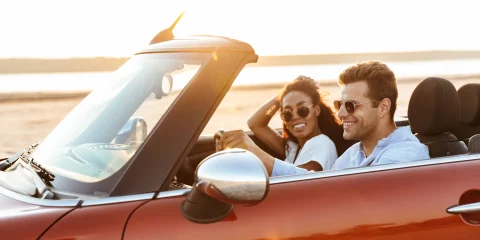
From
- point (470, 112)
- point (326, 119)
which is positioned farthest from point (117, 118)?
point (470, 112)

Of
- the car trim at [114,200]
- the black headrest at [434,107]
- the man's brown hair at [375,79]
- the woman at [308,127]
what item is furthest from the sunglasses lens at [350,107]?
the car trim at [114,200]

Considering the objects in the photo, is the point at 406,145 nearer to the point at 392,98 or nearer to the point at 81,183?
the point at 392,98

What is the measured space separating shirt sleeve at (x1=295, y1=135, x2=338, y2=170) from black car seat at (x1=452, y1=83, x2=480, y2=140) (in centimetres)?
70

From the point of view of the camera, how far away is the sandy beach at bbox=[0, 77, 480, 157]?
10.6 m

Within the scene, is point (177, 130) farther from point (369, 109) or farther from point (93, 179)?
point (369, 109)

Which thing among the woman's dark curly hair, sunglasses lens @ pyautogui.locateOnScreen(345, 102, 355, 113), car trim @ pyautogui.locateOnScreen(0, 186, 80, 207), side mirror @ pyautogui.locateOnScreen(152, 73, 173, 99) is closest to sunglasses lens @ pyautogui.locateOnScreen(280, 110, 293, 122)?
the woman's dark curly hair

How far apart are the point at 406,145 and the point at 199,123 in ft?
3.81

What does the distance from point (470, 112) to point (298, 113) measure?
0.98m

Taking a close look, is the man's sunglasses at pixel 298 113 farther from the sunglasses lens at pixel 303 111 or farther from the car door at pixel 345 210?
the car door at pixel 345 210

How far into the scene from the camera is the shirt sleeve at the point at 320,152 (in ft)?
12.6

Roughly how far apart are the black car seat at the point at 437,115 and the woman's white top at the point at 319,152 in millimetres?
595

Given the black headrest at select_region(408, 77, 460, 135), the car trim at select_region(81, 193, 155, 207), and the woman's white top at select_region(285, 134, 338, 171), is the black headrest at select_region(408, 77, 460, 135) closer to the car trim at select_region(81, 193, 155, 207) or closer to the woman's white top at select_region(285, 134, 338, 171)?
→ the woman's white top at select_region(285, 134, 338, 171)

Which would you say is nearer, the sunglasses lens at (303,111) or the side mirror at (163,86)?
the side mirror at (163,86)

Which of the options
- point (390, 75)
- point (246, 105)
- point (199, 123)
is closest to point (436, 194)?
point (199, 123)
